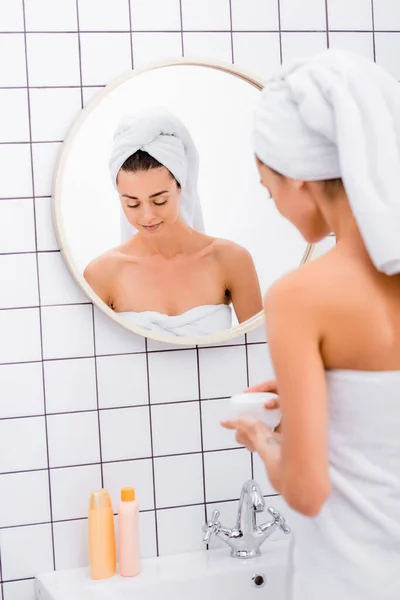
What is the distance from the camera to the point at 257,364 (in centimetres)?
191

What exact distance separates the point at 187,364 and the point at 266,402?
0.63m

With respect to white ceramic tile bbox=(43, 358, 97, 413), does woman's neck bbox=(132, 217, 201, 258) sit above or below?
above

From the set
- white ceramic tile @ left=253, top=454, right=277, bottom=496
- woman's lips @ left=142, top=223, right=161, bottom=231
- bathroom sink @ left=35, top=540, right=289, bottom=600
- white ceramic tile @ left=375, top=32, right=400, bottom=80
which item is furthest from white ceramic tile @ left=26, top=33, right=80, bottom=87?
bathroom sink @ left=35, top=540, right=289, bottom=600

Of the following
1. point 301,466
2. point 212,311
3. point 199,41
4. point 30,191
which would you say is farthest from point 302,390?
point 199,41

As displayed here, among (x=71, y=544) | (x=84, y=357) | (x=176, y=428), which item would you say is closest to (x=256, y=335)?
(x=176, y=428)

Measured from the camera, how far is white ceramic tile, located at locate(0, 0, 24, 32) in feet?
5.68

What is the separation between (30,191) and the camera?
175 cm

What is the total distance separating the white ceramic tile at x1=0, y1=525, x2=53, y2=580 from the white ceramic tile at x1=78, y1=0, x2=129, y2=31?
111cm

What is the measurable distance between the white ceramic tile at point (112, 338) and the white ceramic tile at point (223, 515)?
41cm

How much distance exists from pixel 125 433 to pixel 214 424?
211 millimetres

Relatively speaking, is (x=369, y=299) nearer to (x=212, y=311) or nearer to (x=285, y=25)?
(x=212, y=311)

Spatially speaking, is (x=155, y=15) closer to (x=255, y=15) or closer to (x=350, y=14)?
(x=255, y=15)

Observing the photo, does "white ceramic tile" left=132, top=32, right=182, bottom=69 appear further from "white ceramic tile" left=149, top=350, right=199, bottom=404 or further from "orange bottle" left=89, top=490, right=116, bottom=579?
"orange bottle" left=89, top=490, right=116, bottom=579

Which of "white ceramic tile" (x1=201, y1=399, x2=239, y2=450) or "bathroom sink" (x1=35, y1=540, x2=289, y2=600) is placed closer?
"bathroom sink" (x1=35, y1=540, x2=289, y2=600)
